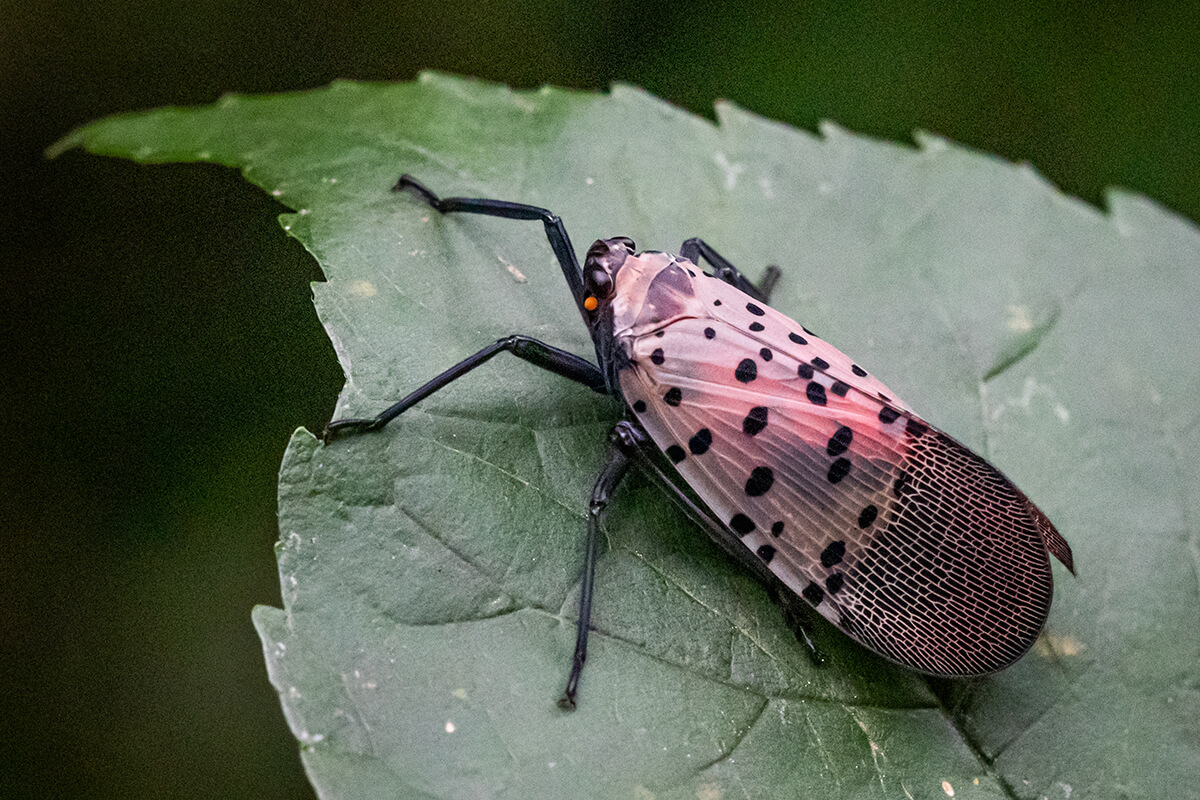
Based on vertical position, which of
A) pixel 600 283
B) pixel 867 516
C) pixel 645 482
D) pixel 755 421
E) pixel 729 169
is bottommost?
pixel 645 482

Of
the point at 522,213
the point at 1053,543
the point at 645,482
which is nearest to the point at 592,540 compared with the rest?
the point at 645,482

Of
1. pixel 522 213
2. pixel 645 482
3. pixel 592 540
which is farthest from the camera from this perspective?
pixel 522 213

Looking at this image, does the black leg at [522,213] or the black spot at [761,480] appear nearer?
the black spot at [761,480]

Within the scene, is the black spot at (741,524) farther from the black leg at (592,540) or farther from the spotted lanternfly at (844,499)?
the black leg at (592,540)

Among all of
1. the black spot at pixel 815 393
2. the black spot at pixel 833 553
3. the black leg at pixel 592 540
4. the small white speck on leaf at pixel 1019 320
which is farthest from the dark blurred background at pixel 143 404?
the small white speck on leaf at pixel 1019 320

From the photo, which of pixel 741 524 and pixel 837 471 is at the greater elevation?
pixel 837 471

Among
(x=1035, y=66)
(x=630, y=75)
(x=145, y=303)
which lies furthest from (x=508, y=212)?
(x=1035, y=66)

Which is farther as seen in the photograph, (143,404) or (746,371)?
(143,404)

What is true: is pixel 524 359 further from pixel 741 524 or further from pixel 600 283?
pixel 741 524
